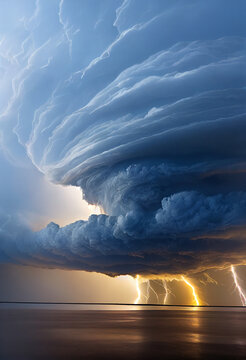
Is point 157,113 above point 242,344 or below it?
above

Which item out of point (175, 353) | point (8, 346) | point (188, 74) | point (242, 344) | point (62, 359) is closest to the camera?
point (62, 359)

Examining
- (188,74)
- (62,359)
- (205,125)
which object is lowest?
(62,359)

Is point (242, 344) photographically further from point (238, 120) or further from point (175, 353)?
point (238, 120)

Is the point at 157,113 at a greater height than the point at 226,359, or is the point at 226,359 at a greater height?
the point at 157,113

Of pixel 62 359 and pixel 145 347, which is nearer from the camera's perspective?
pixel 62 359

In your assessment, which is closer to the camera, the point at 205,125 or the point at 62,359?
the point at 62,359

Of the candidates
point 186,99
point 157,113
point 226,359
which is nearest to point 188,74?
point 186,99

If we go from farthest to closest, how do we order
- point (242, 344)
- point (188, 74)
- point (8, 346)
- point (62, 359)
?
1. point (188, 74)
2. point (242, 344)
3. point (8, 346)
4. point (62, 359)

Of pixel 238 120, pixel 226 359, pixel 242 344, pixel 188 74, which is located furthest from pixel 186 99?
pixel 226 359

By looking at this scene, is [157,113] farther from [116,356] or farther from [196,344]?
[116,356]
